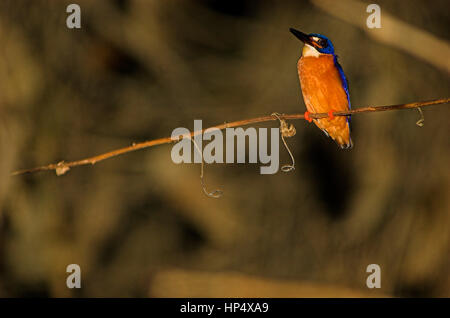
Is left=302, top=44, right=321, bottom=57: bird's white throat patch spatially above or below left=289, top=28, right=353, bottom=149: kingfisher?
above

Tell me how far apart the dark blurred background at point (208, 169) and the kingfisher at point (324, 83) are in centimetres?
26

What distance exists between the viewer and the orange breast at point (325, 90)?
1.79 meters

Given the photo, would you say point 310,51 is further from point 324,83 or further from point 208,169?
point 208,169

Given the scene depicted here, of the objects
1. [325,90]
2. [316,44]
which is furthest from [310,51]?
[325,90]

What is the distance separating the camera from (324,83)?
1.81 metres

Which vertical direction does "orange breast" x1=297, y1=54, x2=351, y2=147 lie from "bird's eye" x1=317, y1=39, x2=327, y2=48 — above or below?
below

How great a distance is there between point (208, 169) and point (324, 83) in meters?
0.93

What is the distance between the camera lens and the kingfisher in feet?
5.87

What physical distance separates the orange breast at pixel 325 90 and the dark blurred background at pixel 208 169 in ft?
0.89

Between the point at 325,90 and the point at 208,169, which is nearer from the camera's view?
the point at 325,90

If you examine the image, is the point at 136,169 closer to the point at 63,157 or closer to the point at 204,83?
the point at 63,157

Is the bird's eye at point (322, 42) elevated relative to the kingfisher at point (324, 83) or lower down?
elevated

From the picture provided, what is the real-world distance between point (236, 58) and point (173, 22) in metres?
0.40

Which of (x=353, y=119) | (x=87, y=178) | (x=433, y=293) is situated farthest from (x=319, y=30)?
(x=87, y=178)
